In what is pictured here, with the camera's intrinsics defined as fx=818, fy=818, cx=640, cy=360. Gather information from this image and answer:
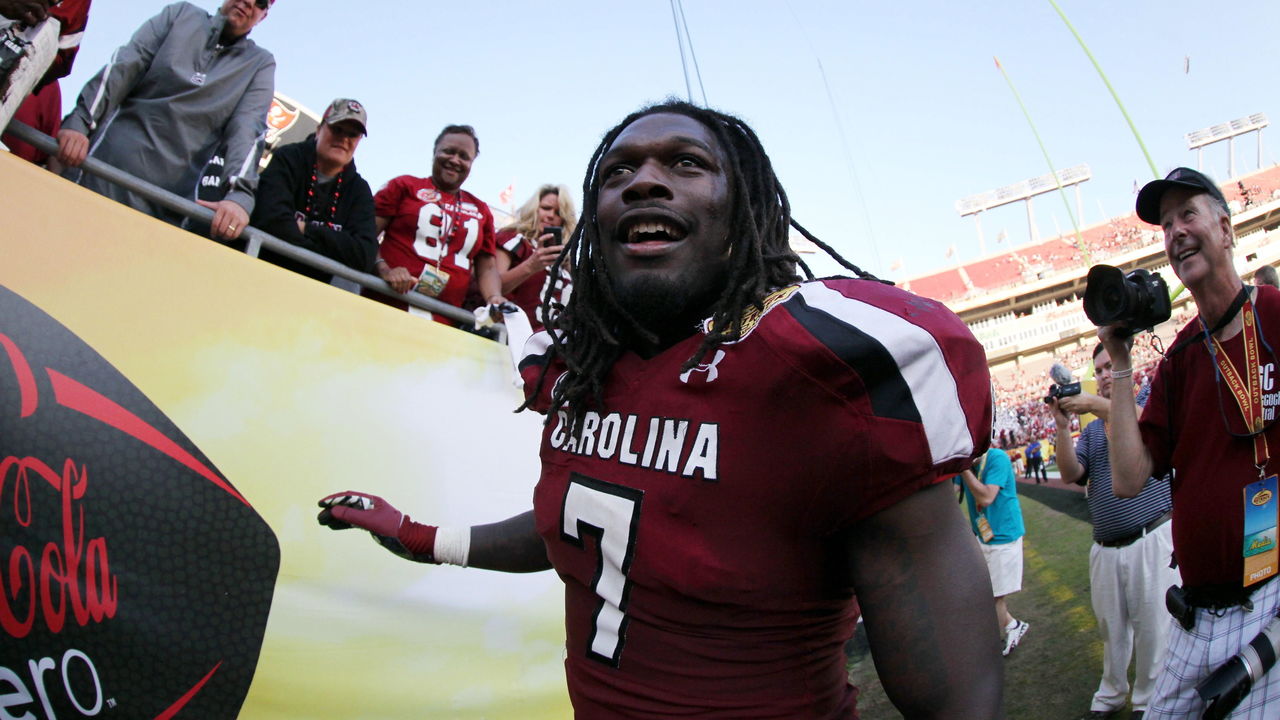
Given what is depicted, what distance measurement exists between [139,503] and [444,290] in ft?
6.47

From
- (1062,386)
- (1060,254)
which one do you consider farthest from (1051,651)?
(1060,254)

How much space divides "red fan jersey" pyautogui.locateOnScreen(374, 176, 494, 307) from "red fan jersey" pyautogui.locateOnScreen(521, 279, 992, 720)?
2807 mm

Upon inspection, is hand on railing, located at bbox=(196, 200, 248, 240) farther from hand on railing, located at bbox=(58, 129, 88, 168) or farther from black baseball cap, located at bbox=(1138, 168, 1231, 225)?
black baseball cap, located at bbox=(1138, 168, 1231, 225)

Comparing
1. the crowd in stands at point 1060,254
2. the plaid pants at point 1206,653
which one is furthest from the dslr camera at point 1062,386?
the crowd in stands at point 1060,254

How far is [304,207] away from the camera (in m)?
3.46

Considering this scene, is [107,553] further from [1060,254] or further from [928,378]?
[1060,254]

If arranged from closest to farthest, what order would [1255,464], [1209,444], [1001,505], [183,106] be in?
[1255,464]
[1209,444]
[183,106]
[1001,505]

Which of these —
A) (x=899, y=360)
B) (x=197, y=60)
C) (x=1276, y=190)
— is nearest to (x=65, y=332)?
(x=197, y=60)

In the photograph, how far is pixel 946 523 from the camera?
43.9 inches

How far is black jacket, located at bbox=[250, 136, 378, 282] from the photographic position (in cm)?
318

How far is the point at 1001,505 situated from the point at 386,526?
453 cm

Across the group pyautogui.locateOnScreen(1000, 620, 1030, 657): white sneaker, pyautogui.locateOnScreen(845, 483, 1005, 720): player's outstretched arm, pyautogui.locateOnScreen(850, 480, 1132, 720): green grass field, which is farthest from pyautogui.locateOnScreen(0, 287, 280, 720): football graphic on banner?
pyautogui.locateOnScreen(1000, 620, 1030, 657): white sneaker

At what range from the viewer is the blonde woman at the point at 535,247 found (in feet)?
13.5

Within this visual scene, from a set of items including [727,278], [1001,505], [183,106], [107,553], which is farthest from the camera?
[1001,505]
